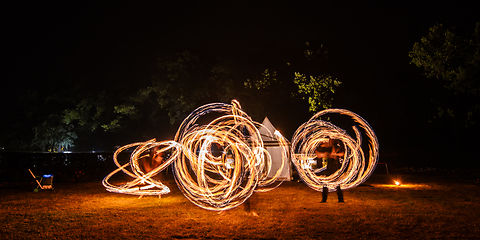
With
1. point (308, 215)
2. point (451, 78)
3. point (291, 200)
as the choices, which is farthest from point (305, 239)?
point (451, 78)

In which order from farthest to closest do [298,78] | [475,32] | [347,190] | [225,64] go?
1. [225,64]
2. [298,78]
3. [475,32]
4. [347,190]

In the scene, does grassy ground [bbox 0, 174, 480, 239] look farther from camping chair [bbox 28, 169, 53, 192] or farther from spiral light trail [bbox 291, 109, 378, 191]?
camping chair [bbox 28, 169, 53, 192]

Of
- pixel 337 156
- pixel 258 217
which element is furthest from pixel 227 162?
pixel 258 217

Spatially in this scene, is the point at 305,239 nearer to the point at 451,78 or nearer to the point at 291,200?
the point at 291,200

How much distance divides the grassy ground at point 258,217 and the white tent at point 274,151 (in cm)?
470

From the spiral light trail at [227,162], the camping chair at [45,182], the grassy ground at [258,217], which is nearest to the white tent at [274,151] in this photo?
the spiral light trail at [227,162]

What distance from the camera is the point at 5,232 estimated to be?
25.1ft

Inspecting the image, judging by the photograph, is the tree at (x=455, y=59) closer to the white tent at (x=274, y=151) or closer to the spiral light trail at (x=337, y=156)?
the spiral light trail at (x=337, y=156)

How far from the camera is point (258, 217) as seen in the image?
880 cm

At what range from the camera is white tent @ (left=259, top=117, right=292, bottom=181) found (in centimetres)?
1743

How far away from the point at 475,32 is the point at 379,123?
830 cm

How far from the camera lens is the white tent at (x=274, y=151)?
17.4m

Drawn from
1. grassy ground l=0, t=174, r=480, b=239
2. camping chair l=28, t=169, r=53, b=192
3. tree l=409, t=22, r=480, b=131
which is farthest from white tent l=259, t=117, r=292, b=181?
camping chair l=28, t=169, r=53, b=192

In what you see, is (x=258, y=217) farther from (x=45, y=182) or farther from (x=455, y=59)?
(x=455, y=59)
